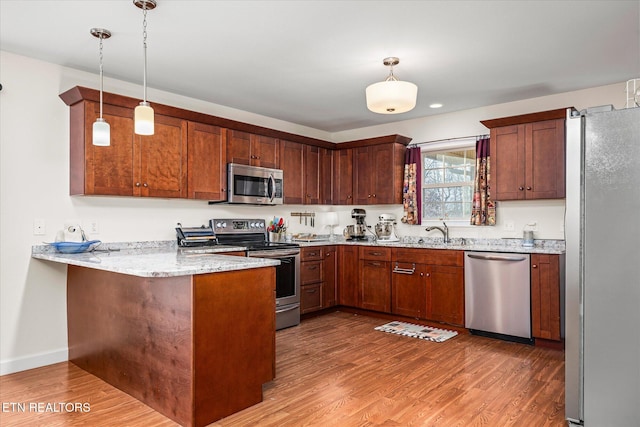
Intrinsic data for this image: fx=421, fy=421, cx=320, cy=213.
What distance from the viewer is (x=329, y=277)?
520 centimetres

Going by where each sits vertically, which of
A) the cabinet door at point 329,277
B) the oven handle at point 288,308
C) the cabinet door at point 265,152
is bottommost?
the oven handle at point 288,308

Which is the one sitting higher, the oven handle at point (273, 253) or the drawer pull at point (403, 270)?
the oven handle at point (273, 253)

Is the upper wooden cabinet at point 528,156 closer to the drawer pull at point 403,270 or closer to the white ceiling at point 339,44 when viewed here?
the white ceiling at point 339,44

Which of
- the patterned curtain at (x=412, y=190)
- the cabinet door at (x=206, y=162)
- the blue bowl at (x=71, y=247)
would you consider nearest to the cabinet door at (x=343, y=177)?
the patterned curtain at (x=412, y=190)

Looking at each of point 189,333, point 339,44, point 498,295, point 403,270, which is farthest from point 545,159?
point 189,333

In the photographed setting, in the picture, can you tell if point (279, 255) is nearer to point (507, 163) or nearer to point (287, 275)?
point (287, 275)

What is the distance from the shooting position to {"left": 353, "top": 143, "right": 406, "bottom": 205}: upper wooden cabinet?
5344 mm

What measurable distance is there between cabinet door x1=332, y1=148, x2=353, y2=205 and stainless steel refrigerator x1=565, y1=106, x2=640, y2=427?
3550 millimetres

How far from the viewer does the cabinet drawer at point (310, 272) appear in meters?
4.84

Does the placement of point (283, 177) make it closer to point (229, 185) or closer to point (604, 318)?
point (229, 185)

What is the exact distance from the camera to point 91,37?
301 centimetres

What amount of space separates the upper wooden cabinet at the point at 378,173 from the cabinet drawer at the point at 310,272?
1140 mm

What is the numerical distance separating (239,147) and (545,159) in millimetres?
3120

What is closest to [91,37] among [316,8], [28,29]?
[28,29]
